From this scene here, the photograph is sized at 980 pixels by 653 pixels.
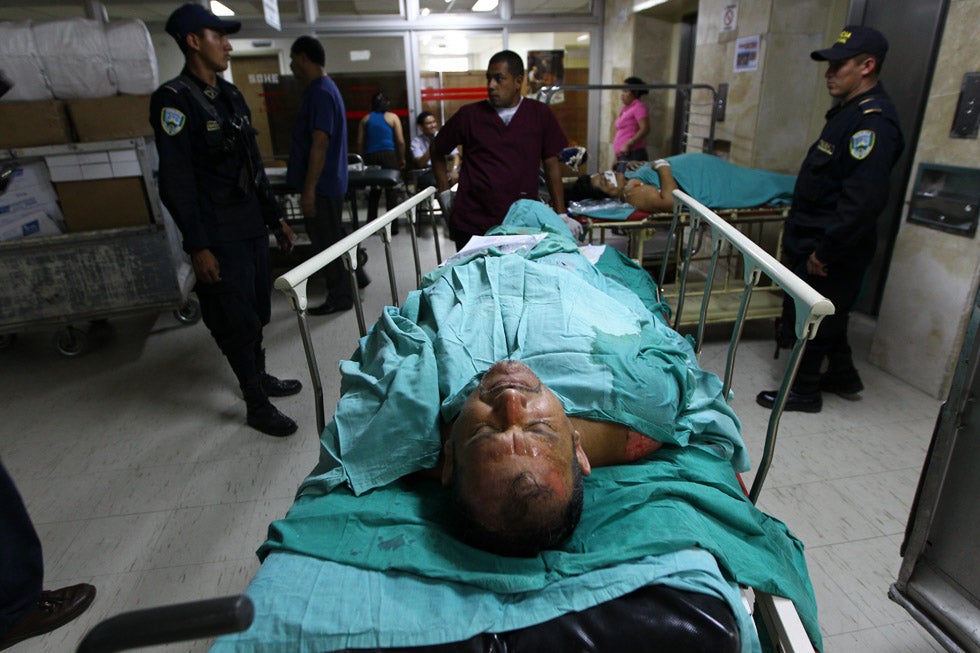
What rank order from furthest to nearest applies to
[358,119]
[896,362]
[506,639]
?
1. [358,119]
2. [896,362]
3. [506,639]

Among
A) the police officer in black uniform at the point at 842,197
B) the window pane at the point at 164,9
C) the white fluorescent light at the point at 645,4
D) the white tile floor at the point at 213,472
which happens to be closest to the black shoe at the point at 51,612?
the white tile floor at the point at 213,472

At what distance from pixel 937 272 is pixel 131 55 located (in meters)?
4.13

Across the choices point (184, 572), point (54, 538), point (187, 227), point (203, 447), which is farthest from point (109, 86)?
point (184, 572)

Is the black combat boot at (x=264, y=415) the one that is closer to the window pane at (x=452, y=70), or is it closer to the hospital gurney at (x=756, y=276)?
the hospital gurney at (x=756, y=276)

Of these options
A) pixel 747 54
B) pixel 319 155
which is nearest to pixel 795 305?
pixel 319 155

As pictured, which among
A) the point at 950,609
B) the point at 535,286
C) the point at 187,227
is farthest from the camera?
the point at 187,227

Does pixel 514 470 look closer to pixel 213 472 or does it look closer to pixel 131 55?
pixel 213 472

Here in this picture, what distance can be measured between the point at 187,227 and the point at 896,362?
326cm

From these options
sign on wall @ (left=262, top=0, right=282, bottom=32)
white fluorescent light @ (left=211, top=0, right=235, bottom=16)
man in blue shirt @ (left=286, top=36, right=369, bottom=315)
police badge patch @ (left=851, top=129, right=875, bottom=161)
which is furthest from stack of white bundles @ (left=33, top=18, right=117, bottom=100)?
police badge patch @ (left=851, top=129, right=875, bottom=161)


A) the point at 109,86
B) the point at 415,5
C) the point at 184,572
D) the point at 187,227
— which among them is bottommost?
the point at 184,572

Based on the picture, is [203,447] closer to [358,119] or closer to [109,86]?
[109,86]

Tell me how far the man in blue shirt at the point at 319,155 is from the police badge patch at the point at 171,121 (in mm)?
1175

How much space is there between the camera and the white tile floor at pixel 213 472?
1.69 metres

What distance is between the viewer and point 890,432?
2.32 meters
